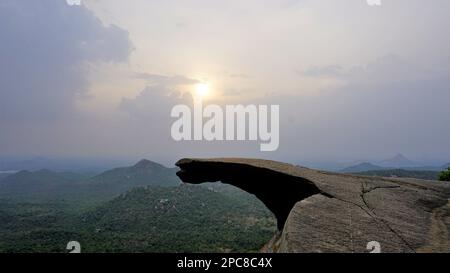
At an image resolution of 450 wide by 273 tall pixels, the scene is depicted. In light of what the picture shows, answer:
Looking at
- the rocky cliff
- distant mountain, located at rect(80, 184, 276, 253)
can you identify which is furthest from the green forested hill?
the rocky cliff

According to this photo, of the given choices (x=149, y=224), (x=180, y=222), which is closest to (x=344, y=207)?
(x=180, y=222)

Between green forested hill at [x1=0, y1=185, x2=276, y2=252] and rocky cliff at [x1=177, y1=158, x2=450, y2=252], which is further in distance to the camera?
green forested hill at [x1=0, y1=185, x2=276, y2=252]

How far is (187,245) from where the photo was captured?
61750 mm

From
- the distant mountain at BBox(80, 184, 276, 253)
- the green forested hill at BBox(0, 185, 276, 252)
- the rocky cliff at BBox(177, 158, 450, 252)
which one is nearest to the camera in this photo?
the rocky cliff at BBox(177, 158, 450, 252)

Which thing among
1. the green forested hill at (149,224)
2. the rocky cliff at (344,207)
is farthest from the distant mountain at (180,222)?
the rocky cliff at (344,207)

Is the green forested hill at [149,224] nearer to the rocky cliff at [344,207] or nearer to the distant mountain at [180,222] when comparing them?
the distant mountain at [180,222]

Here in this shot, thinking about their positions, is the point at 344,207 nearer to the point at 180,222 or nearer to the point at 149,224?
the point at 180,222

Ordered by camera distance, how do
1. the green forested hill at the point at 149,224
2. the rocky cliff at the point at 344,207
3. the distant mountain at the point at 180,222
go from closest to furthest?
the rocky cliff at the point at 344,207, the green forested hill at the point at 149,224, the distant mountain at the point at 180,222

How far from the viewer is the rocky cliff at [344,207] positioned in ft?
15.5

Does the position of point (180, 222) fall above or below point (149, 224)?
above

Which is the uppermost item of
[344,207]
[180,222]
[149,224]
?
[344,207]

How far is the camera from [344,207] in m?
6.19

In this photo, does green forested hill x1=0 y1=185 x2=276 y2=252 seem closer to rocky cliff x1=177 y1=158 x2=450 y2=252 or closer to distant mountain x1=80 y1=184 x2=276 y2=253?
distant mountain x1=80 y1=184 x2=276 y2=253

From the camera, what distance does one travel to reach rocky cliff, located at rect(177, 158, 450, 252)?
4.73m
